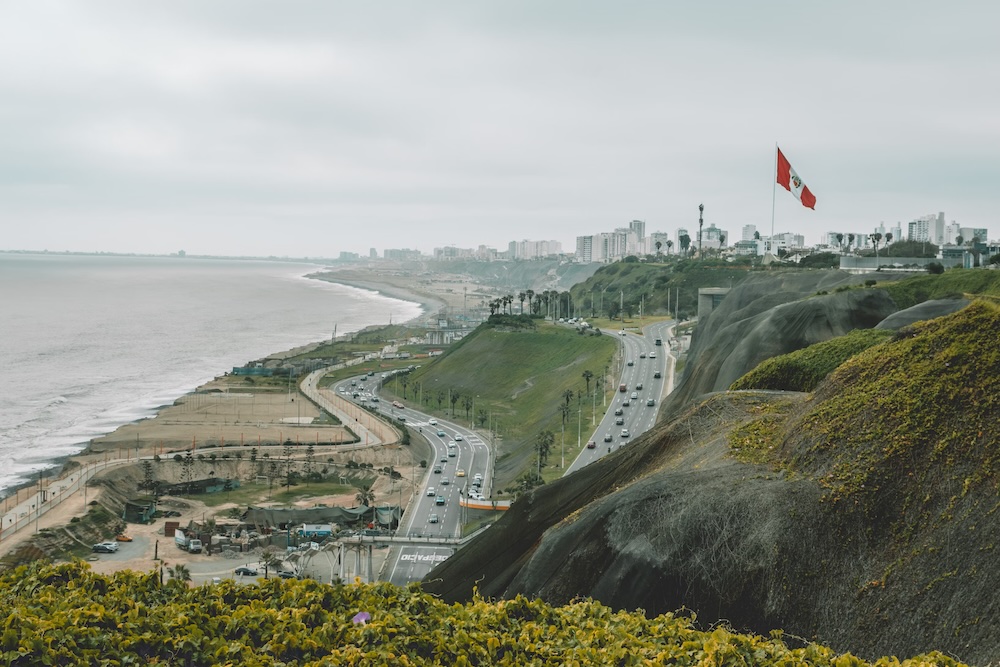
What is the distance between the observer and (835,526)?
16.1 m

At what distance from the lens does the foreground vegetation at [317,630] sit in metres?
10.2

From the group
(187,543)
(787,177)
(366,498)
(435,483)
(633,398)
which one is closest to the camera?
(787,177)

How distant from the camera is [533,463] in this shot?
6334 centimetres

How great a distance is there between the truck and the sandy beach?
154 centimetres

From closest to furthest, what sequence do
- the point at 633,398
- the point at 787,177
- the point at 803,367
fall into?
the point at 803,367
the point at 787,177
the point at 633,398

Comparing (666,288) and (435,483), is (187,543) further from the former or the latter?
(666,288)

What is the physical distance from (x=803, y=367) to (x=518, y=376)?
240 ft

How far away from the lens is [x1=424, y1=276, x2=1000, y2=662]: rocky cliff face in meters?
14.3

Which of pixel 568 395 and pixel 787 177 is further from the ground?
pixel 787 177

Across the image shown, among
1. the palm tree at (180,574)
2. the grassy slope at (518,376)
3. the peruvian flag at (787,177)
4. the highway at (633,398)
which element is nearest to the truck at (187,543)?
the palm tree at (180,574)

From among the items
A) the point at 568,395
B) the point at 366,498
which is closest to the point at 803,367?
the point at 366,498

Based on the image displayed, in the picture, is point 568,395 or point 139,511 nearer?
point 139,511

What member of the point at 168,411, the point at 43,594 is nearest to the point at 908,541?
the point at 43,594

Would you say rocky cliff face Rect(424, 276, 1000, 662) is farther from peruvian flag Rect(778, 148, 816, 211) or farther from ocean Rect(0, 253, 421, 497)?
ocean Rect(0, 253, 421, 497)
